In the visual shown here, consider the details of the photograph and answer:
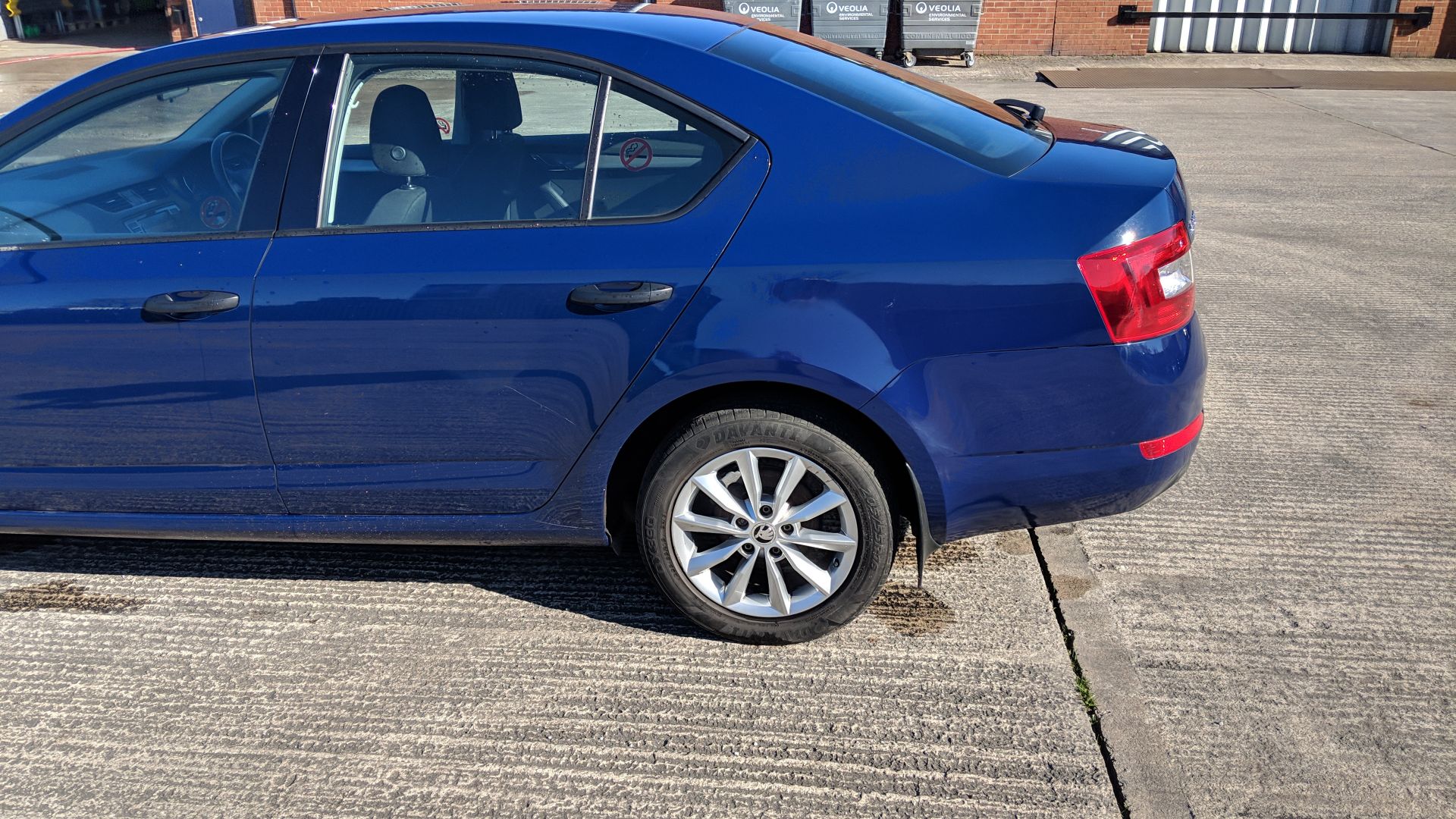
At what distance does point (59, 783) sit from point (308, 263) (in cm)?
140

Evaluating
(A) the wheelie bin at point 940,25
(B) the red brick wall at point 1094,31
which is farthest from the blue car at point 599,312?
(B) the red brick wall at point 1094,31

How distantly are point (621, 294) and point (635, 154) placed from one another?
418 millimetres

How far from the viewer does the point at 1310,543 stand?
3.71 m

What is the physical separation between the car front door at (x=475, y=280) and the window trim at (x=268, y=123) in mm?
47

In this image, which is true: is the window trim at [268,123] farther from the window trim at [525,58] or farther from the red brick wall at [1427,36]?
the red brick wall at [1427,36]

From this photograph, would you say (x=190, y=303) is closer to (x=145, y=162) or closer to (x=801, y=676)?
(x=145, y=162)

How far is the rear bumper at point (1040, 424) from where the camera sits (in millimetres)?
2879

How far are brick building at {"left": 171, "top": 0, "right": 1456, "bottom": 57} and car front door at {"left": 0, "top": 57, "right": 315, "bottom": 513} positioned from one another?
14694mm

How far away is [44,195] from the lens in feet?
11.2

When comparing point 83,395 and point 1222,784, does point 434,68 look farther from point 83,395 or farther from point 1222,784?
point 1222,784

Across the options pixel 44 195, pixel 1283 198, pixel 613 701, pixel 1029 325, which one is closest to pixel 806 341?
pixel 1029 325

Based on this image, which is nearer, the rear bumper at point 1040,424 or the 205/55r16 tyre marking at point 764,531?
the rear bumper at point 1040,424

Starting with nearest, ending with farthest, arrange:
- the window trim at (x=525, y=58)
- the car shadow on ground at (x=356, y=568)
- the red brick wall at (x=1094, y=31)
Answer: the window trim at (x=525, y=58)
the car shadow on ground at (x=356, y=568)
the red brick wall at (x=1094, y=31)

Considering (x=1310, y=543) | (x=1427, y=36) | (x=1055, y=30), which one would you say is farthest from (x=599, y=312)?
(x=1427, y=36)
